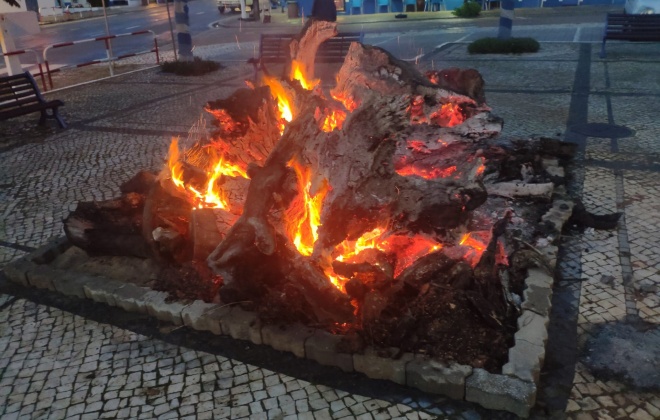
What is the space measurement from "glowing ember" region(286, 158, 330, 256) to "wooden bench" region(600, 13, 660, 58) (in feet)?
41.7

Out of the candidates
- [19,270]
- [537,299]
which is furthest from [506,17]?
[19,270]

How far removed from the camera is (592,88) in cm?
1127

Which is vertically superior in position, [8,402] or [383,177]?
[383,177]

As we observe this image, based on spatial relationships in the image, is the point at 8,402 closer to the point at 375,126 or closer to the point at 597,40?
the point at 375,126

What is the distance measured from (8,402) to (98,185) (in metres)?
4.15

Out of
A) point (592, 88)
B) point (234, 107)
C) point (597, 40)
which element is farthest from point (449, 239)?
point (597, 40)

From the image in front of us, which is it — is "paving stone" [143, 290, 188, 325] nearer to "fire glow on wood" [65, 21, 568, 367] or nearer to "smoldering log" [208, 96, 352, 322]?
"fire glow on wood" [65, 21, 568, 367]

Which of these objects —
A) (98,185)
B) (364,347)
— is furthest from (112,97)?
(364,347)

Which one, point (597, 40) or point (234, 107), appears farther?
point (597, 40)

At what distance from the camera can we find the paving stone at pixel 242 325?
4020 millimetres

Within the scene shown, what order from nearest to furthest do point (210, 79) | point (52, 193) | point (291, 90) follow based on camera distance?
point (291, 90)
point (52, 193)
point (210, 79)

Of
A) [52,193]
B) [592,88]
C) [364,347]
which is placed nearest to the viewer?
[364,347]

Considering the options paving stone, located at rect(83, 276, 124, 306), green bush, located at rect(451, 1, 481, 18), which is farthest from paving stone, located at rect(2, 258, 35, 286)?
green bush, located at rect(451, 1, 481, 18)

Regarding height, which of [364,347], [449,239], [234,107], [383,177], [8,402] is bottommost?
[8,402]
